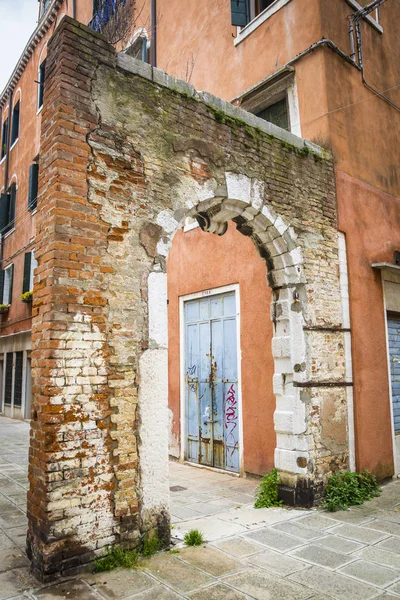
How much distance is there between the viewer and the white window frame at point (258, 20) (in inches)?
290

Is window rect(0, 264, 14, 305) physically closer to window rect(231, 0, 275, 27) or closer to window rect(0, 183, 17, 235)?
window rect(0, 183, 17, 235)

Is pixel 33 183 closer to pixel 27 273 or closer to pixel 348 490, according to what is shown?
pixel 27 273

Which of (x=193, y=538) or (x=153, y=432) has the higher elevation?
(x=153, y=432)

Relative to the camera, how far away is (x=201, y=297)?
796cm

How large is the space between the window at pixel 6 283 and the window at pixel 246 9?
1070 cm

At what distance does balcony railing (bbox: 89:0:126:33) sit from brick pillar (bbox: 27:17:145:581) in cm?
839

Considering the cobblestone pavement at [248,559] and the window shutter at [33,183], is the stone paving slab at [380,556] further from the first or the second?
the window shutter at [33,183]

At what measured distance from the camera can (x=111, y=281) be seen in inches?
155

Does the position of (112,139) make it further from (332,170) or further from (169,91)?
(332,170)

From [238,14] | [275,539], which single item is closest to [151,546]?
[275,539]

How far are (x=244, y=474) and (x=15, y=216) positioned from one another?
1230cm

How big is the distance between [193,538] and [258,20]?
785cm

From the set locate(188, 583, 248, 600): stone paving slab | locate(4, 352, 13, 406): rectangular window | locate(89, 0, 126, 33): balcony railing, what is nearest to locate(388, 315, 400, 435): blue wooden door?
locate(188, 583, 248, 600): stone paving slab

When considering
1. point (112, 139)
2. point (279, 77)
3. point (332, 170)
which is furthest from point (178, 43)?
point (112, 139)
